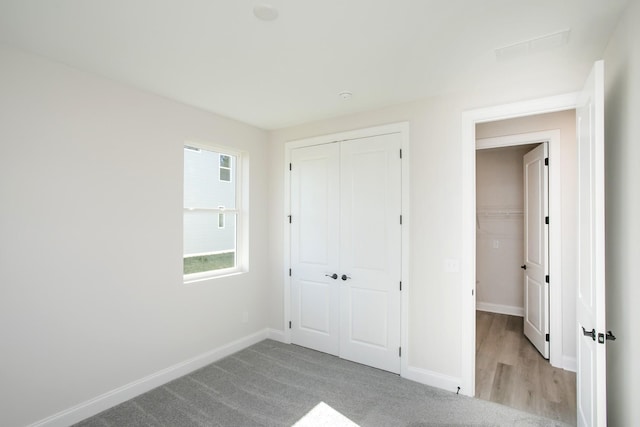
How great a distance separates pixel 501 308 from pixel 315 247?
346cm

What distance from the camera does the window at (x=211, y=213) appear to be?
3.28m

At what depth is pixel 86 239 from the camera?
7.89 feet

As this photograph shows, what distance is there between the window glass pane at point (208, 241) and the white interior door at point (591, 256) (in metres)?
3.23

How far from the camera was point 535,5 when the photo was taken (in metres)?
1.62

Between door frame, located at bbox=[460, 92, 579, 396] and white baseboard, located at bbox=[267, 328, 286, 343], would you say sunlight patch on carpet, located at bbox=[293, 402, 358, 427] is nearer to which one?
door frame, located at bbox=[460, 92, 579, 396]

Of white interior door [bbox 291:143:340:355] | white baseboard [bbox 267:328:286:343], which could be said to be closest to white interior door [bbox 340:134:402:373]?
white interior door [bbox 291:143:340:355]

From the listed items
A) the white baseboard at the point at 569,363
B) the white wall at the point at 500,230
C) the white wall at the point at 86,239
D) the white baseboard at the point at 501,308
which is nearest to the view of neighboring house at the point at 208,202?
the white wall at the point at 86,239

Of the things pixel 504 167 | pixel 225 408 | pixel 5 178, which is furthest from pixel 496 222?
Result: pixel 5 178

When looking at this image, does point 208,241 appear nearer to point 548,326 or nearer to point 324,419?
point 324,419

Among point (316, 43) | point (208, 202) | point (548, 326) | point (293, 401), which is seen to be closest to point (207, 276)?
point (208, 202)

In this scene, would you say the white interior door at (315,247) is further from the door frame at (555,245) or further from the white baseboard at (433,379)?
the door frame at (555,245)

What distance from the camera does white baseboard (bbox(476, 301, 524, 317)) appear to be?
4910 mm

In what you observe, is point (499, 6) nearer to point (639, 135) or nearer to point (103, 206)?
point (639, 135)

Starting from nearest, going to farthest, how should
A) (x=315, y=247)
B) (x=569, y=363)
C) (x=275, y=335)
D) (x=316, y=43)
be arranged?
(x=316, y=43), (x=569, y=363), (x=315, y=247), (x=275, y=335)
